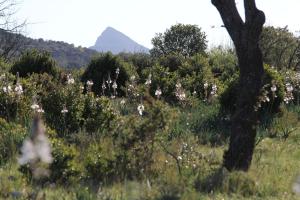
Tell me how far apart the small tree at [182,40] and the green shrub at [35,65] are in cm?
2274

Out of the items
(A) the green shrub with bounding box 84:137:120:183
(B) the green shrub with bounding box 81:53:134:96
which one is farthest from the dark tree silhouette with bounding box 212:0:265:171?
(B) the green shrub with bounding box 81:53:134:96

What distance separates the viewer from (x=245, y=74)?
670 cm

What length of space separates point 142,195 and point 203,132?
4171mm

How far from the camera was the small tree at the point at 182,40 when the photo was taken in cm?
3778

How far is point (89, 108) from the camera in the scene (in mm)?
8703

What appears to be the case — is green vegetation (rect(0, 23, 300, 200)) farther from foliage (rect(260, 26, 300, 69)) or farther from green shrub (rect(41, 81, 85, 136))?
foliage (rect(260, 26, 300, 69))

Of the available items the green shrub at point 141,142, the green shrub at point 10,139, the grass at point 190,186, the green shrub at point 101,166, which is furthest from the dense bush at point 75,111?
the green shrub at point 141,142

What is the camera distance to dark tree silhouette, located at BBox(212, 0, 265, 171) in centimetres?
661

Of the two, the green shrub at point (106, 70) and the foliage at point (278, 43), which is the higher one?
the foliage at point (278, 43)

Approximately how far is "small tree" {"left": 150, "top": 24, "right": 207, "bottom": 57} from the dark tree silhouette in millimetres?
30748

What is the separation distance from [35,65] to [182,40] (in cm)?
2391

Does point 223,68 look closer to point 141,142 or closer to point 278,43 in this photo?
point 278,43

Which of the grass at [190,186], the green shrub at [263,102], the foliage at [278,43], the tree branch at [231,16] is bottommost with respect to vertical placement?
the grass at [190,186]

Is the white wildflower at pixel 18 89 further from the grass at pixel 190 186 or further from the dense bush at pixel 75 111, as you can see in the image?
the grass at pixel 190 186
